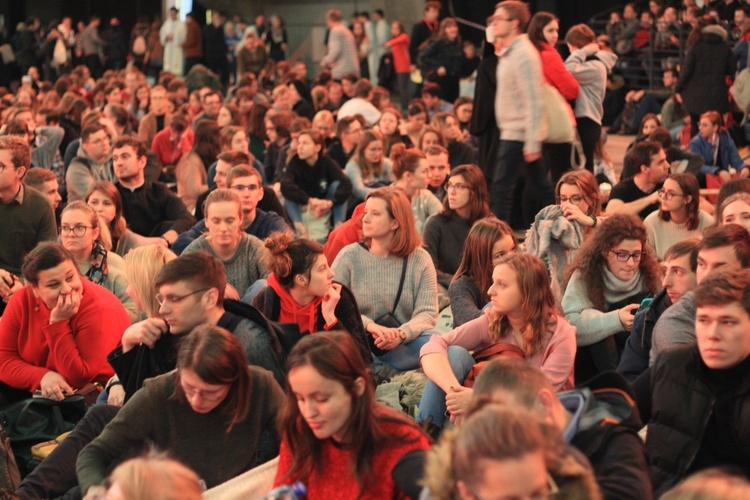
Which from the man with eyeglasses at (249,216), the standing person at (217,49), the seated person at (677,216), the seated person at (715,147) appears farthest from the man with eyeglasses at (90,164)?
the standing person at (217,49)

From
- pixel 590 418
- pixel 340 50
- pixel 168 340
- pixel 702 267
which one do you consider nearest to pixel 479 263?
pixel 702 267

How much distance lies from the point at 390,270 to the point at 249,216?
1247 mm

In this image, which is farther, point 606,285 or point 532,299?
point 606,285

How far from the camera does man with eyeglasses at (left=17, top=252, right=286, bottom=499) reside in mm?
3781

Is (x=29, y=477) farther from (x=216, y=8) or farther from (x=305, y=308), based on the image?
(x=216, y=8)

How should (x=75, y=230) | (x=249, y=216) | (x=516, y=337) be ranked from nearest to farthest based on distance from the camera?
(x=516, y=337)
(x=75, y=230)
(x=249, y=216)

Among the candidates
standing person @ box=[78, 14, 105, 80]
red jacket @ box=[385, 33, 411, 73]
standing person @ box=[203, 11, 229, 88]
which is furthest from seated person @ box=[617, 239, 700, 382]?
standing person @ box=[78, 14, 105, 80]

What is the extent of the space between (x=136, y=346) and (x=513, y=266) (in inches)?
55.8

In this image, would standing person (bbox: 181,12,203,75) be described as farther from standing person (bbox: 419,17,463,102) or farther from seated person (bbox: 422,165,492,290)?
seated person (bbox: 422,165,492,290)

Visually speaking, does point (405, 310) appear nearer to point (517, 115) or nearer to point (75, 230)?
point (75, 230)

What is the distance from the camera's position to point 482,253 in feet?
16.8

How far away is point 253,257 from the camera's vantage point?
219 inches

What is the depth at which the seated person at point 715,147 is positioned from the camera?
927 cm

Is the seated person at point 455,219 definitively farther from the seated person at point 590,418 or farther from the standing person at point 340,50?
the standing person at point 340,50
